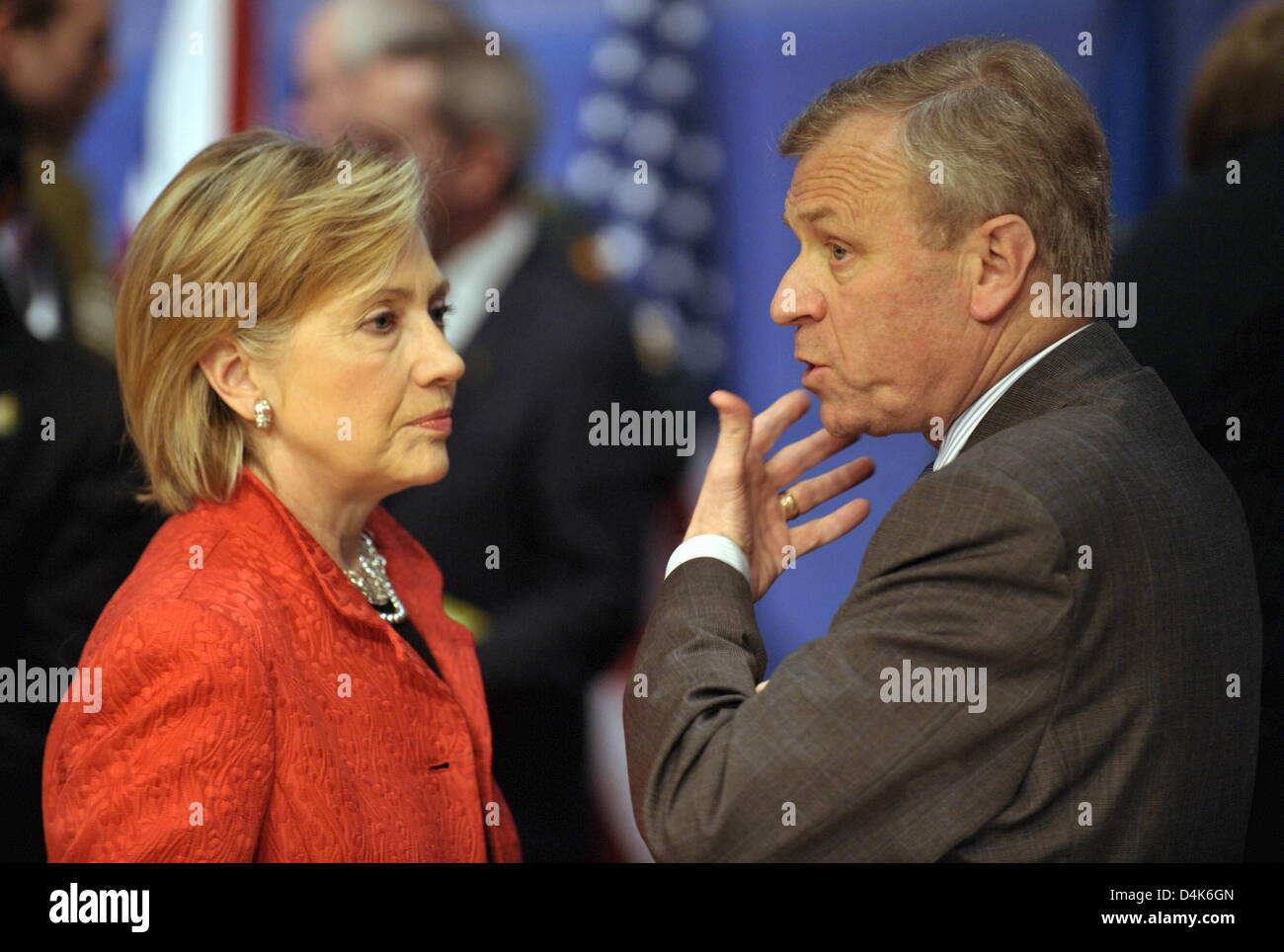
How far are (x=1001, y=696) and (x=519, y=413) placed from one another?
74.9 inches

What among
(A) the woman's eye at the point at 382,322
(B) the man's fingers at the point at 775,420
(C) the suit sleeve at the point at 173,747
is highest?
(A) the woman's eye at the point at 382,322

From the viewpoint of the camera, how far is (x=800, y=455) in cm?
210

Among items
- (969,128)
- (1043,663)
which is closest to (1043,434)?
(1043,663)

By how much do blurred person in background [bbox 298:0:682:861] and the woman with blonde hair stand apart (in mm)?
1183

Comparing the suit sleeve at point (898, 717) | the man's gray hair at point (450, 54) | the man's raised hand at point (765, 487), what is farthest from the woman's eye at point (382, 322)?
the man's gray hair at point (450, 54)

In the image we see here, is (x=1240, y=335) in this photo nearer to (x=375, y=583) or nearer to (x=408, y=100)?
(x=375, y=583)

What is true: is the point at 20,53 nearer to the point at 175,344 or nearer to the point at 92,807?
the point at 175,344

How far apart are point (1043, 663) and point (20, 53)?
279 centimetres

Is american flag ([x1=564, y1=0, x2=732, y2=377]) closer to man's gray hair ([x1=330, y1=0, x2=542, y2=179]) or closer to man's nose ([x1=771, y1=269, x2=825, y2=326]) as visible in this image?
man's gray hair ([x1=330, y1=0, x2=542, y2=179])

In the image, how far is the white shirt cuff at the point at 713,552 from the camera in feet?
6.18

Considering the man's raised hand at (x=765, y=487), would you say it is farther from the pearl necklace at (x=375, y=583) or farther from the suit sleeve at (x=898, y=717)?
the pearl necklace at (x=375, y=583)

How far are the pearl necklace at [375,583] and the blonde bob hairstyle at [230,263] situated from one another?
242 millimetres

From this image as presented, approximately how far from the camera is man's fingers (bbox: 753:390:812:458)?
2033mm

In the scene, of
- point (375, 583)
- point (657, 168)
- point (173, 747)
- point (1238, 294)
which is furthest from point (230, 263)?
point (657, 168)
